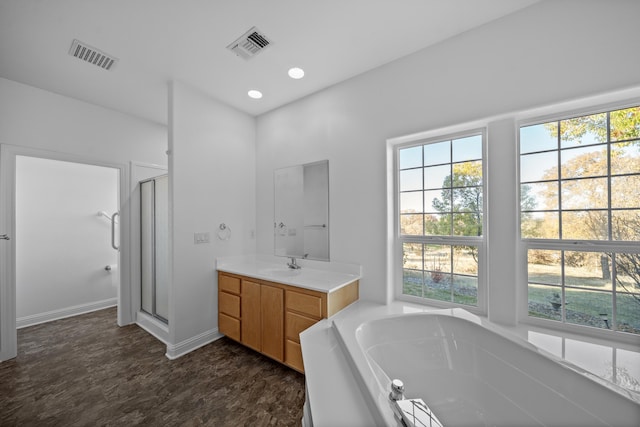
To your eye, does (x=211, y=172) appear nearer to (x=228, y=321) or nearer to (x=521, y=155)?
(x=228, y=321)

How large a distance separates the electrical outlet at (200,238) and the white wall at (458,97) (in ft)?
3.87

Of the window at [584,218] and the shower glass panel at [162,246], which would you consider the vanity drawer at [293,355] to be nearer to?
the shower glass panel at [162,246]

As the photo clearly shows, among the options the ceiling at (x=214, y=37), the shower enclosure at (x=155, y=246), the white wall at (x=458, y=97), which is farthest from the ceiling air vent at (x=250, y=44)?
the shower enclosure at (x=155, y=246)

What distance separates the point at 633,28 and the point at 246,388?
326 cm

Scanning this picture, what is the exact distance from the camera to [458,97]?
175cm

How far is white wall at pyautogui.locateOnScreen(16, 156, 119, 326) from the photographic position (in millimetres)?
2990

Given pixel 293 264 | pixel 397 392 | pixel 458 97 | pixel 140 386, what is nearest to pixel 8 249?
pixel 140 386

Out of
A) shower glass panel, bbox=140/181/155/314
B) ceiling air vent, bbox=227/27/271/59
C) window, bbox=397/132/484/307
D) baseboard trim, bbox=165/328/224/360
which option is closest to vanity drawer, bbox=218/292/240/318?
baseboard trim, bbox=165/328/224/360

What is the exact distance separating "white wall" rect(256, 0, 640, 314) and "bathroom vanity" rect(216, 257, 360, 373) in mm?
314

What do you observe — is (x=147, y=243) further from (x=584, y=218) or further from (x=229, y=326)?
(x=584, y=218)

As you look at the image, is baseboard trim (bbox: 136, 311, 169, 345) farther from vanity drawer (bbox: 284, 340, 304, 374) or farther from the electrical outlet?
vanity drawer (bbox: 284, 340, 304, 374)

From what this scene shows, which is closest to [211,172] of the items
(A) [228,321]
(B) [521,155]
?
(A) [228,321]

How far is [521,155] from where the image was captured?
1.65m

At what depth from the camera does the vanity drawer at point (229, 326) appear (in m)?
2.36
